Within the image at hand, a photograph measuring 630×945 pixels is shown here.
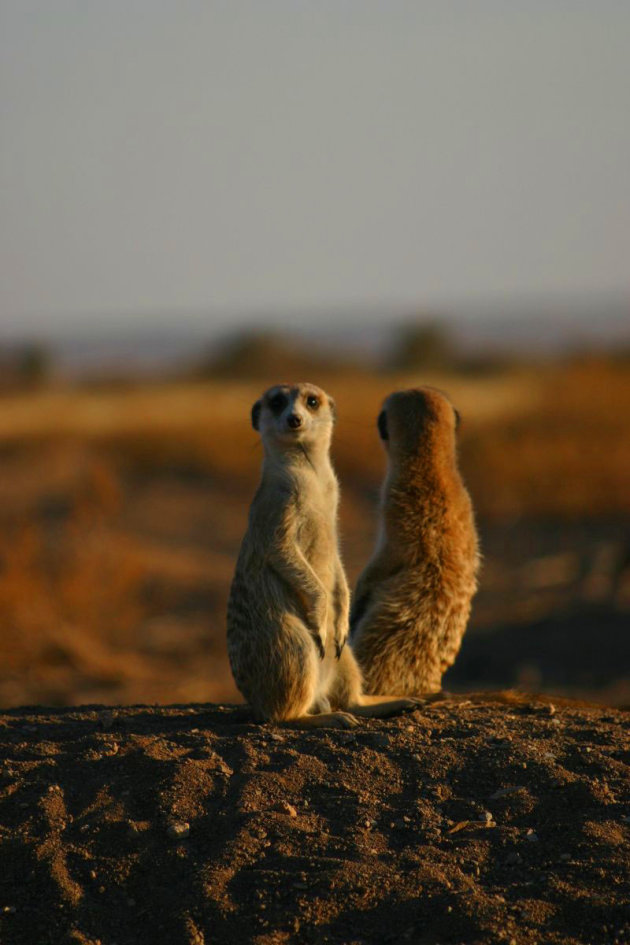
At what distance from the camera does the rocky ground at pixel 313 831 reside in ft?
9.39

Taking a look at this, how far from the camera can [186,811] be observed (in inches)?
132

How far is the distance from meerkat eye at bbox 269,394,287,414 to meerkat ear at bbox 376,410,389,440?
85cm

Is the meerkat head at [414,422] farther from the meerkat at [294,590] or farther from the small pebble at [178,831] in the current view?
the small pebble at [178,831]

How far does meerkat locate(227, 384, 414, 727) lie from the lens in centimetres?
397

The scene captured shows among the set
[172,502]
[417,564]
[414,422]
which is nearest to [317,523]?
[417,564]

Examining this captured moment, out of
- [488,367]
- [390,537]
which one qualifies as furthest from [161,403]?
[390,537]

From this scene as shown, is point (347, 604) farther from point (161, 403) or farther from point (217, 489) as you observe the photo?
point (161, 403)

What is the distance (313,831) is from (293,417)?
4.72ft

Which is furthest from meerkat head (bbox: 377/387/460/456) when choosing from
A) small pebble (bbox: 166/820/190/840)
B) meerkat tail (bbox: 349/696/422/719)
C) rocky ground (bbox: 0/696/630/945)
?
small pebble (bbox: 166/820/190/840)

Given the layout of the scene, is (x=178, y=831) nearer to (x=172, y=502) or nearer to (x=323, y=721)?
(x=323, y=721)

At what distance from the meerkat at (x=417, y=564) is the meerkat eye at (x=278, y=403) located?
791 millimetres

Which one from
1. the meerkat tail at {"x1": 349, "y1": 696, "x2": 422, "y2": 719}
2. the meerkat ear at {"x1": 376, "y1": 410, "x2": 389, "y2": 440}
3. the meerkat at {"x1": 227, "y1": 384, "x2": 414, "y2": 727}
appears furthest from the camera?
the meerkat ear at {"x1": 376, "y1": 410, "x2": 389, "y2": 440}

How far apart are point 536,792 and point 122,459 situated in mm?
15039

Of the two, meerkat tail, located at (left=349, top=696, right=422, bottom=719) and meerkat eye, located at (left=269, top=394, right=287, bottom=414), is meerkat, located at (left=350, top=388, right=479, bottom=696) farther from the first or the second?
meerkat eye, located at (left=269, top=394, right=287, bottom=414)
